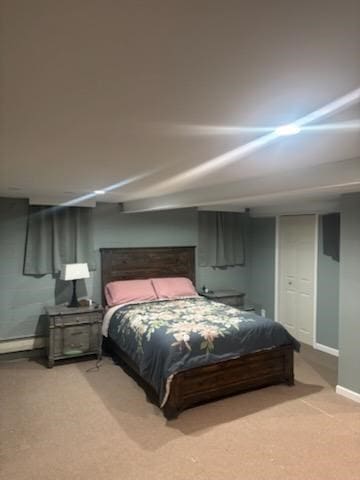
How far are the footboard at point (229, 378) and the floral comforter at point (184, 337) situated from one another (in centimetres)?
8

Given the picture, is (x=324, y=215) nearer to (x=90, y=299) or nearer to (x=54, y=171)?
(x=90, y=299)

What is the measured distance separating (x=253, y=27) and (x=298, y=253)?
4.94 m

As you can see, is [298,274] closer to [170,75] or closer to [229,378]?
[229,378]

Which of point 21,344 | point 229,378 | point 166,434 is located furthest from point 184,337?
point 21,344

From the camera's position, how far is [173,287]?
201 inches

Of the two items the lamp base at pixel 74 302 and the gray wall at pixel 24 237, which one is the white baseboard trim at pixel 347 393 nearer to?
the gray wall at pixel 24 237

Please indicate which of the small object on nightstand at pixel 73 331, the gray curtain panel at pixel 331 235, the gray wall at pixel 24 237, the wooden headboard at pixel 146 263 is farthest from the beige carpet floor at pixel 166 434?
the gray curtain panel at pixel 331 235

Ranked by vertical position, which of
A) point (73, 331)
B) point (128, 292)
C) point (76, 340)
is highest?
point (128, 292)

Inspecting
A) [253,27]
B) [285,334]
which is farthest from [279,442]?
[253,27]

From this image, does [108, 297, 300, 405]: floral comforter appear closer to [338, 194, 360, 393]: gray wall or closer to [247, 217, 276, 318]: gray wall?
[338, 194, 360, 393]: gray wall

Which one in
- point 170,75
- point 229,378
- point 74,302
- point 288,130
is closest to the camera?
point 170,75

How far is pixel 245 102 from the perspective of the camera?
1.25 meters

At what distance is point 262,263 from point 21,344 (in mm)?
3880

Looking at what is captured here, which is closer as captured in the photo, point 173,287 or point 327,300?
point 327,300
